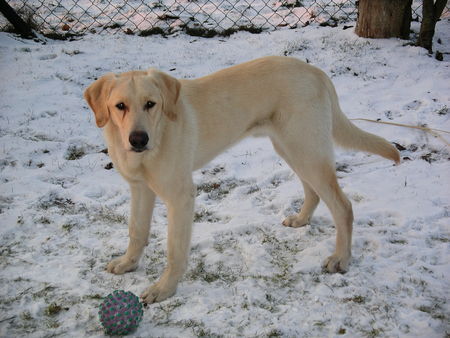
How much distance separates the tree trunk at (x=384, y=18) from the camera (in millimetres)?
6457

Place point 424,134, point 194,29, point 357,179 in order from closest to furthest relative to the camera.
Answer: point 357,179 → point 424,134 → point 194,29

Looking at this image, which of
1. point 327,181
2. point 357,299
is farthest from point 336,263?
point 327,181

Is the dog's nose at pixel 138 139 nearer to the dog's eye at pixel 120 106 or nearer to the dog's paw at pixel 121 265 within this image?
the dog's eye at pixel 120 106

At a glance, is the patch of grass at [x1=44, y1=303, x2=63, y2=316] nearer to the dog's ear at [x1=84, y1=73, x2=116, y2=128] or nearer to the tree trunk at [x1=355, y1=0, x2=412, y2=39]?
the dog's ear at [x1=84, y1=73, x2=116, y2=128]

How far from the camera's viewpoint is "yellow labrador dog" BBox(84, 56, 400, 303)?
9.14 ft

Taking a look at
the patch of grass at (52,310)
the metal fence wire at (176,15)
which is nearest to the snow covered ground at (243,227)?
the patch of grass at (52,310)

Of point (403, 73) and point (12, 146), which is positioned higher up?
point (403, 73)

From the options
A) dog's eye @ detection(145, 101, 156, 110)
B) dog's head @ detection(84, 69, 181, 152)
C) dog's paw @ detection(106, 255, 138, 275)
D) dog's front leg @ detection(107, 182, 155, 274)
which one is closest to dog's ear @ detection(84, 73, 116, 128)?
dog's head @ detection(84, 69, 181, 152)

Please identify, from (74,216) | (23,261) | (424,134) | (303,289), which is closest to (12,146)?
(74,216)

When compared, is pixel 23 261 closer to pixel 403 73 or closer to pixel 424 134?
pixel 424 134

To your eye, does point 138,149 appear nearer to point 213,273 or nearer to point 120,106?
point 120,106

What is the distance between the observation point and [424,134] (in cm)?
483

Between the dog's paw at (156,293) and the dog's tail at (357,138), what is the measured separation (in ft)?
5.60

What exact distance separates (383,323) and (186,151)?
160cm
